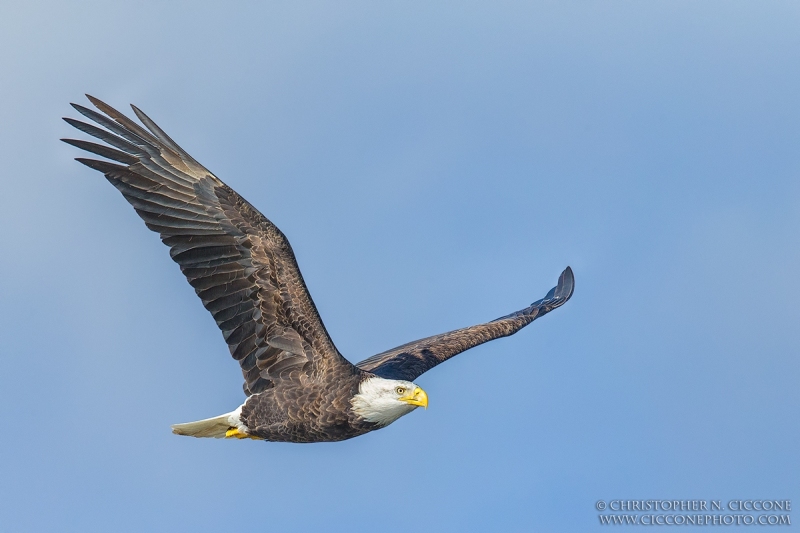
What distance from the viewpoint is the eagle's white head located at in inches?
575

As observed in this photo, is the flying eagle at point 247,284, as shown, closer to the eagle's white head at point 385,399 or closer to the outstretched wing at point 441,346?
the eagle's white head at point 385,399

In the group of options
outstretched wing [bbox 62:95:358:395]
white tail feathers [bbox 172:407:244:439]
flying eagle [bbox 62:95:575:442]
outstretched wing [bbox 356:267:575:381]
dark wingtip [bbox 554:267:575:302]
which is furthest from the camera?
dark wingtip [bbox 554:267:575:302]

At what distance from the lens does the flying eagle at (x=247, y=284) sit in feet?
49.1

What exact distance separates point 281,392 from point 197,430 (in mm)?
1563

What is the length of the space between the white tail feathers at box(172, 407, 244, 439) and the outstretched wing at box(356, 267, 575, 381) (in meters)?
2.07

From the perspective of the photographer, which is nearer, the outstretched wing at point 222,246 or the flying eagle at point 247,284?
the flying eagle at point 247,284

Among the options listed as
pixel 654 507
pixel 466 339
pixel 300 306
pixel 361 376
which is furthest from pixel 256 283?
pixel 654 507

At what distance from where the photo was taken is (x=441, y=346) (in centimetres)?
1848

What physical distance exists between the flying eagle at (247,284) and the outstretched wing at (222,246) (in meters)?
0.01

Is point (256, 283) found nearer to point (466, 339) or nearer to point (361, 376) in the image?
point (361, 376)

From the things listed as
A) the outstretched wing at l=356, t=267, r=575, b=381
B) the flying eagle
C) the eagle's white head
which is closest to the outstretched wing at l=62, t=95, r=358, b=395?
the flying eagle

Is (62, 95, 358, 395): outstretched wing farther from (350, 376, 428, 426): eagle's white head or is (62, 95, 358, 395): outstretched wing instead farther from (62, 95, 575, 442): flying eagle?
(350, 376, 428, 426): eagle's white head

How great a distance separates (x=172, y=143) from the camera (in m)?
15.3

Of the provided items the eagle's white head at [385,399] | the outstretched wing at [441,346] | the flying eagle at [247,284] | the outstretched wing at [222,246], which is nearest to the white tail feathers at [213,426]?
the flying eagle at [247,284]
